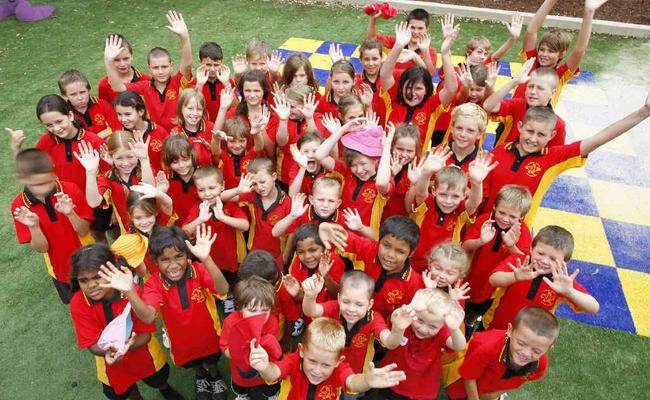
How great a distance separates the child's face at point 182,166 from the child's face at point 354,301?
5.42 ft

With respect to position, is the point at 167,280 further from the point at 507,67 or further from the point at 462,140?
the point at 507,67

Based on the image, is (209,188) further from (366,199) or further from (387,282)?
(387,282)

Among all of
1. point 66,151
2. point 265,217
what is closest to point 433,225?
point 265,217

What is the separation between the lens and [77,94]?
413cm

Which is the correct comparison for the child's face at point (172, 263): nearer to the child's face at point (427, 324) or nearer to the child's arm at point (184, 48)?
the child's face at point (427, 324)

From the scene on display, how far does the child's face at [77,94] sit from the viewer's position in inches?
161

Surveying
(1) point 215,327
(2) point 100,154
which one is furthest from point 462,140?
(2) point 100,154

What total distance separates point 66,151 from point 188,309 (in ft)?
5.87

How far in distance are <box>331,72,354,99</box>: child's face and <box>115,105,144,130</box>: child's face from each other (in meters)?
1.76

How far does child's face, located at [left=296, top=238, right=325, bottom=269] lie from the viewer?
2906mm

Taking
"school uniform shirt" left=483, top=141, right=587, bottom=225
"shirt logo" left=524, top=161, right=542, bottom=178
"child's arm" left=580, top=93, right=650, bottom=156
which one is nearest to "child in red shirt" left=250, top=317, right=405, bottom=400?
"school uniform shirt" left=483, top=141, right=587, bottom=225

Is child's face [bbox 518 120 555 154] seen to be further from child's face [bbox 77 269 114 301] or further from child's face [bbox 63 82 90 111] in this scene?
child's face [bbox 63 82 90 111]

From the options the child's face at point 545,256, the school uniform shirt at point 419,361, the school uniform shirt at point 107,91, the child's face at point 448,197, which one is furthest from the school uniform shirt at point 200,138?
the child's face at point 545,256

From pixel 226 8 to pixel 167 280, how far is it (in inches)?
323
